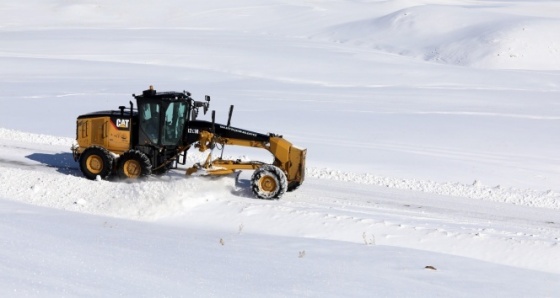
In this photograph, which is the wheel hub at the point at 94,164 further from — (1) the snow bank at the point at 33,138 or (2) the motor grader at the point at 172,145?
(1) the snow bank at the point at 33,138

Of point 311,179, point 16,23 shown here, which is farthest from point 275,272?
point 16,23

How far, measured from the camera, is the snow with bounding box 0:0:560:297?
7.53 metres

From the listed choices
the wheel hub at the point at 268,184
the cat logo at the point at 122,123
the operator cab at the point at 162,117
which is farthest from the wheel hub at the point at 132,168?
the wheel hub at the point at 268,184

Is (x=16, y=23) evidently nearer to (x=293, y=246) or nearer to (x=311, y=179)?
(x=311, y=179)

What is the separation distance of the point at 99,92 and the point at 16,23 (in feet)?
103

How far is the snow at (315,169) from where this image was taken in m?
7.53

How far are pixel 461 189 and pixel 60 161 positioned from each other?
9.13 metres

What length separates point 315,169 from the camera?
17.3 m

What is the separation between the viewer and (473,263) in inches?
358

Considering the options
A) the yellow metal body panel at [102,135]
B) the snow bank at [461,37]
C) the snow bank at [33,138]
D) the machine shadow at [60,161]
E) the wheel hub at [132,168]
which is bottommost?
the machine shadow at [60,161]

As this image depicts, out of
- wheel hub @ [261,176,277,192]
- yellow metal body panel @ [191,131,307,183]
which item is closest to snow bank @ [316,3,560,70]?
yellow metal body panel @ [191,131,307,183]

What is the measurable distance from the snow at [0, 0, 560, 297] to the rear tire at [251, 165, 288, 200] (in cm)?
27

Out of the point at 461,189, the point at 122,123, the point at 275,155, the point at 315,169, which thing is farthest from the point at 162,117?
the point at 461,189

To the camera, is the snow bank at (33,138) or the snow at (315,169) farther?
the snow bank at (33,138)
